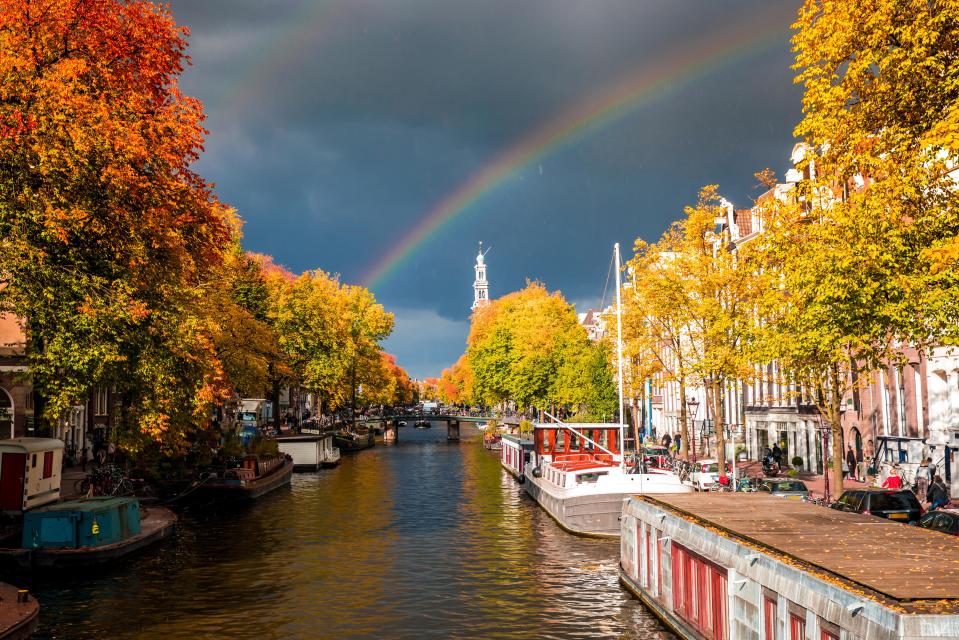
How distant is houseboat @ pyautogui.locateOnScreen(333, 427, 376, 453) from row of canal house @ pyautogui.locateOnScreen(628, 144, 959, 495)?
43326 mm

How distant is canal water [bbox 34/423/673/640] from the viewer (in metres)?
24.1

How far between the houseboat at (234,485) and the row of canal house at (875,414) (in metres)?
26.3

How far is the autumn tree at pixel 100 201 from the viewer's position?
2686cm

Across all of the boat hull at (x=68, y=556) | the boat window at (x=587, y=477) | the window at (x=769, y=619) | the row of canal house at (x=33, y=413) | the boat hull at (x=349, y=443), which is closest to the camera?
the window at (x=769, y=619)

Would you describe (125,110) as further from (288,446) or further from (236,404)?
(236,404)

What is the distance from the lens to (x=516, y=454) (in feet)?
227

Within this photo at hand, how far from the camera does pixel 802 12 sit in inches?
1033

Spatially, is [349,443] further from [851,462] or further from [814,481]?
[851,462]

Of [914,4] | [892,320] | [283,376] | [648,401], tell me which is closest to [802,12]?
[914,4]

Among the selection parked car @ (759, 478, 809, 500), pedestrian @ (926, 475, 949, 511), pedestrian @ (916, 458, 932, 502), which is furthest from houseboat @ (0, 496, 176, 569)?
pedestrian @ (916, 458, 932, 502)

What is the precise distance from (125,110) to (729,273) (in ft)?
108

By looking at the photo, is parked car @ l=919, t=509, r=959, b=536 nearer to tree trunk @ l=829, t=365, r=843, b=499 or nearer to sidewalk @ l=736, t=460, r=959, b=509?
tree trunk @ l=829, t=365, r=843, b=499

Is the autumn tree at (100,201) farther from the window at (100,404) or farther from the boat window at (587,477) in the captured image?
the window at (100,404)

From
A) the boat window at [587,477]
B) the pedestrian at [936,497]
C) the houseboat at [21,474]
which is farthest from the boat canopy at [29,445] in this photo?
the pedestrian at [936,497]
